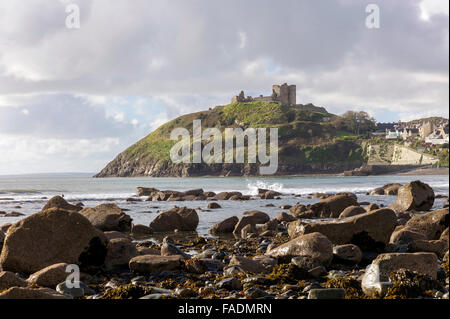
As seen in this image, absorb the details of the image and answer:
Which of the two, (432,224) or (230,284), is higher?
(432,224)

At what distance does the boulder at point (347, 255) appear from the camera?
39.1 ft

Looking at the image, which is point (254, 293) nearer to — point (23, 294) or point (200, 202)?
point (23, 294)

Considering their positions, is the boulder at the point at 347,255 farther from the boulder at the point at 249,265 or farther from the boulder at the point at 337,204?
the boulder at the point at 337,204

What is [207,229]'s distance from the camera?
21688 mm

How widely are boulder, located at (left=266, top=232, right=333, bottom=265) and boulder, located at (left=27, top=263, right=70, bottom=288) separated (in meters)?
5.38

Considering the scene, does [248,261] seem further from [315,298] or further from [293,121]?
[293,121]

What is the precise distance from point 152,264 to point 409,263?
6.01 metres

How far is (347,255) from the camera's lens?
1198 centimetres

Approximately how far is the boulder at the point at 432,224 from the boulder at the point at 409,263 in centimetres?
617

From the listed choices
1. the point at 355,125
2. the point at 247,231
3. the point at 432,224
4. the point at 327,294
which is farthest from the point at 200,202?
the point at 355,125

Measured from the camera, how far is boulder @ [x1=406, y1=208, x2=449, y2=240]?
15.8 m

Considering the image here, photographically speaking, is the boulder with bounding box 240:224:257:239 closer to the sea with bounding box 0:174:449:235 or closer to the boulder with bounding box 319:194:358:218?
the sea with bounding box 0:174:449:235
